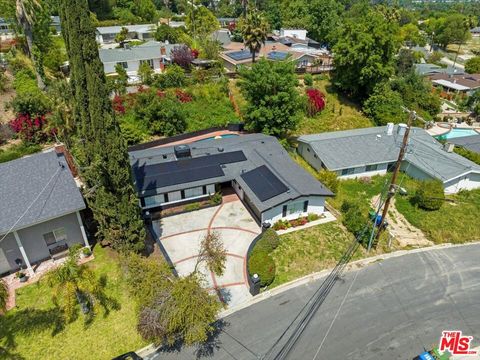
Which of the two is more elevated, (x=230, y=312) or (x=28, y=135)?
(x=28, y=135)

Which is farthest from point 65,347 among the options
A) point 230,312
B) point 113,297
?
point 230,312

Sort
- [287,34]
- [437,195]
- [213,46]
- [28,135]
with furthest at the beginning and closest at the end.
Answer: [287,34] < [213,46] < [28,135] < [437,195]

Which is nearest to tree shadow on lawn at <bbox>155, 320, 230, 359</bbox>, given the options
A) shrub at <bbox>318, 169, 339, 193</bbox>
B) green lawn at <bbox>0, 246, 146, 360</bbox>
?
green lawn at <bbox>0, 246, 146, 360</bbox>

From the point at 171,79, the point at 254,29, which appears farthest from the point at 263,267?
the point at 254,29

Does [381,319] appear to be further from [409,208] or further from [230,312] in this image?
[409,208]

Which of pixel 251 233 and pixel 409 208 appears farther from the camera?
pixel 409 208

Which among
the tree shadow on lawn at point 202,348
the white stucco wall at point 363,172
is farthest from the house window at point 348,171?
the tree shadow on lawn at point 202,348

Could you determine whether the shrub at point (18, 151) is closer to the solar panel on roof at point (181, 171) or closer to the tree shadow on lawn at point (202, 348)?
the solar panel on roof at point (181, 171)
